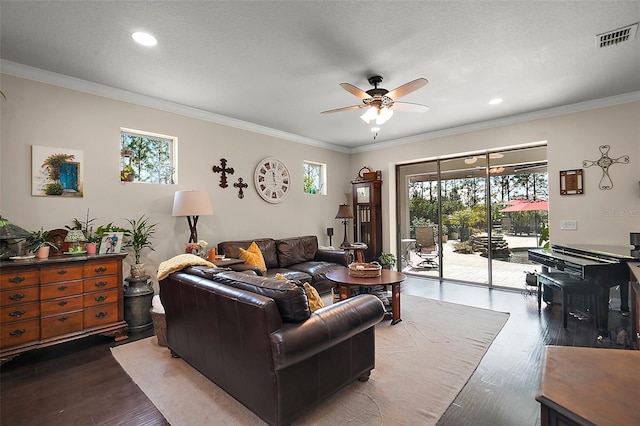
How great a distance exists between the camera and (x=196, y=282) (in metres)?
2.33

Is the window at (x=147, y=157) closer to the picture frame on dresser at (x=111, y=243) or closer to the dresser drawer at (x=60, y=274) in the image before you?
the picture frame on dresser at (x=111, y=243)

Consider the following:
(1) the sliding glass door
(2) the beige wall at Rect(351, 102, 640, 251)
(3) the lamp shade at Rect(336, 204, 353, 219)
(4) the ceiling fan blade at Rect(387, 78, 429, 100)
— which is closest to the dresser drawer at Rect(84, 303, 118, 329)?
(4) the ceiling fan blade at Rect(387, 78, 429, 100)

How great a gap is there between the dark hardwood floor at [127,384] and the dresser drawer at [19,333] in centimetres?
24

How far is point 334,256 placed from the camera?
520 centimetres

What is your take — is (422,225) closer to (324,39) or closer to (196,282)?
(324,39)

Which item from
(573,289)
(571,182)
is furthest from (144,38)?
(571,182)

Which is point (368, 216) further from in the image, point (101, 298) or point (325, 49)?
point (101, 298)

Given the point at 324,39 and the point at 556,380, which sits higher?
the point at 324,39

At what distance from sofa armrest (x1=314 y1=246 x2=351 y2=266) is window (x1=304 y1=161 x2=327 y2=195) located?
1.39 m

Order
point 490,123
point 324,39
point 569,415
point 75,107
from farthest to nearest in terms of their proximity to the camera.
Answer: point 490,123
point 75,107
point 324,39
point 569,415

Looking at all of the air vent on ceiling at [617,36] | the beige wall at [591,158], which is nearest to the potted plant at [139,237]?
the air vent on ceiling at [617,36]

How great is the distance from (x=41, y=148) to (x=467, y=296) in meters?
5.74

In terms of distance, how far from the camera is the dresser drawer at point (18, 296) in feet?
8.25

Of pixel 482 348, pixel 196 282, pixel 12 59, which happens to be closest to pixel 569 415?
pixel 196 282
